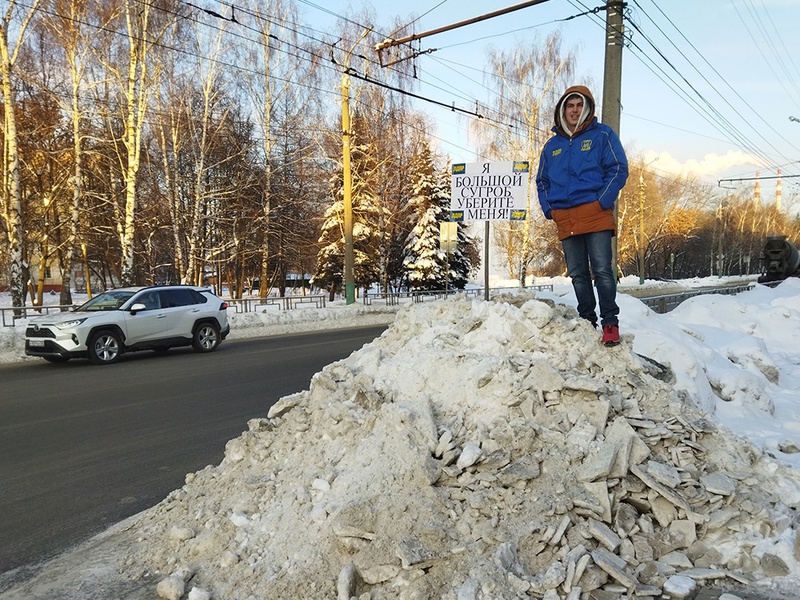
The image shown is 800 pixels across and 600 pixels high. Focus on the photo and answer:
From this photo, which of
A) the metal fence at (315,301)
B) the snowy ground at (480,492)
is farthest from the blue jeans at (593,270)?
the metal fence at (315,301)

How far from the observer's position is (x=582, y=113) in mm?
4758

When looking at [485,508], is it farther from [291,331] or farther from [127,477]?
[291,331]

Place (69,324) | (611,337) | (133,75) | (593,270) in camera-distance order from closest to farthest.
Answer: (611,337)
(593,270)
(69,324)
(133,75)

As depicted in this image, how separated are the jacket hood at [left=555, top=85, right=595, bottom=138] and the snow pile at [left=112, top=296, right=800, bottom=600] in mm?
1944

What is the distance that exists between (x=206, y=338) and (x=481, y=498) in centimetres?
1158

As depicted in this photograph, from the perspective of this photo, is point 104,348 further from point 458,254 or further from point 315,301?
point 458,254

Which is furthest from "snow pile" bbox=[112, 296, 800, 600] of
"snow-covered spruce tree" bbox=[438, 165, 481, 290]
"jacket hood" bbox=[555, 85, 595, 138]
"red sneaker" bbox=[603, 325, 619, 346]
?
"snow-covered spruce tree" bbox=[438, 165, 481, 290]

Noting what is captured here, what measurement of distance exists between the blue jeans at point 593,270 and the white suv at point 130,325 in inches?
396

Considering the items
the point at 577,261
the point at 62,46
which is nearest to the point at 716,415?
the point at 577,261

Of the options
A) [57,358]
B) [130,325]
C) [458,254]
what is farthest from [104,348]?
[458,254]

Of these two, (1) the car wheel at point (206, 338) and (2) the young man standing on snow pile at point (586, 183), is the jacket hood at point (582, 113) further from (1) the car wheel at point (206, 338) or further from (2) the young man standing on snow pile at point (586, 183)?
(1) the car wheel at point (206, 338)

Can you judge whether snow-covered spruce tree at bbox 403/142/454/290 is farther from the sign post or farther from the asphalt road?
the sign post

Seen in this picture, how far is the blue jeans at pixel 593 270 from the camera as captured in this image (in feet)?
15.9

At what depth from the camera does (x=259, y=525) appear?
10.5 feet
